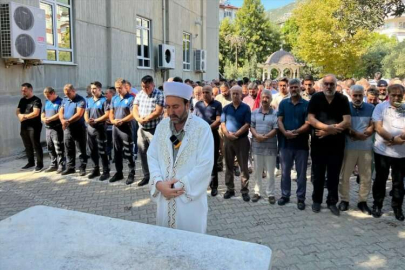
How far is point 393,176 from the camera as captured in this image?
5234 millimetres

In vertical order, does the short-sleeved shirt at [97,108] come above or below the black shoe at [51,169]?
above

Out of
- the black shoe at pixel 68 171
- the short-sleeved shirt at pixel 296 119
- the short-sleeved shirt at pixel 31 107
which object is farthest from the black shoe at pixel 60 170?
the short-sleeved shirt at pixel 296 119

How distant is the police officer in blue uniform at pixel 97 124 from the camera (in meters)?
7.20

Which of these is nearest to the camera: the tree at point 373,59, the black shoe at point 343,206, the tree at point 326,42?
the black shoe at point 343,206

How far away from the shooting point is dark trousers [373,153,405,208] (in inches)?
203

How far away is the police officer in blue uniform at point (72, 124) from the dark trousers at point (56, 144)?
0.16 metres

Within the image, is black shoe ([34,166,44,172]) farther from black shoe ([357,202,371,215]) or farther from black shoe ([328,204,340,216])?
black shoe ([357,202,371,215])

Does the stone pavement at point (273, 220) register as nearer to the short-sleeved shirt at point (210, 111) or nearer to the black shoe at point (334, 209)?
the black shoe at point (334, 209)

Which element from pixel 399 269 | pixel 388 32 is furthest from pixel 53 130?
pixel 388 32

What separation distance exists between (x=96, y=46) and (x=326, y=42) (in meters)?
20.1

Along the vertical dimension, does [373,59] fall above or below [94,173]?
above

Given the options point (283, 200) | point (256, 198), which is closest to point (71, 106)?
point (256, 198)

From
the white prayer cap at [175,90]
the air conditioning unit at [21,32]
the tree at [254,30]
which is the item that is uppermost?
the tree at [254,30]

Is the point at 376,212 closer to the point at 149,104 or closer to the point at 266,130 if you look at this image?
the point at 266,130
